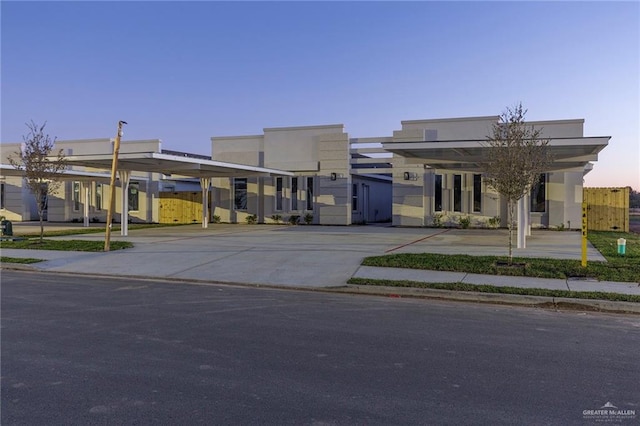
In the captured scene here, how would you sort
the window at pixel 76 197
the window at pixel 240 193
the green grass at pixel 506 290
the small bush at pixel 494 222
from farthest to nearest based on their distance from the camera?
the window at pixel 76 197 → the window at pixel 240 193 → the small bush at pixel 494 222 → the green grass at pixel 506 290

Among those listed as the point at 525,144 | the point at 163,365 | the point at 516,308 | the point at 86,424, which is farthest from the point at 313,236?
the point at 86,424

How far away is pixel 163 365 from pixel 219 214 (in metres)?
27.7

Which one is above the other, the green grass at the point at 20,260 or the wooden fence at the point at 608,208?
the wooden fence at the point at 608,208

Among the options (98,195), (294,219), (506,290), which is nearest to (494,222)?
(294,219)

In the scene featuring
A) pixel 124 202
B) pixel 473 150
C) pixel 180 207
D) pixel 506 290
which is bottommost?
pixel 506 290

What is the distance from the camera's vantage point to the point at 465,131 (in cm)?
2744

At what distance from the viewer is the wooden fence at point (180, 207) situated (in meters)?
33.6

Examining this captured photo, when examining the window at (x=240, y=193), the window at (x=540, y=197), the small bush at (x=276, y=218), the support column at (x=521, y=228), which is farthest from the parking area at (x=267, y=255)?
the window at (x=240, y=193)

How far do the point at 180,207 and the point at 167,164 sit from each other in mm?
12038

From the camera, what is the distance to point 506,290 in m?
9.81

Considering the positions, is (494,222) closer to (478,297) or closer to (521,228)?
(521,228)

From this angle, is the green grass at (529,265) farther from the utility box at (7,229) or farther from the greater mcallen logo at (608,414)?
the utility box at (7,229)

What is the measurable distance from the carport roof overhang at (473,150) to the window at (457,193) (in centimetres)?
645

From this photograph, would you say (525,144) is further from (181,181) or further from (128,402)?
(181,181)
